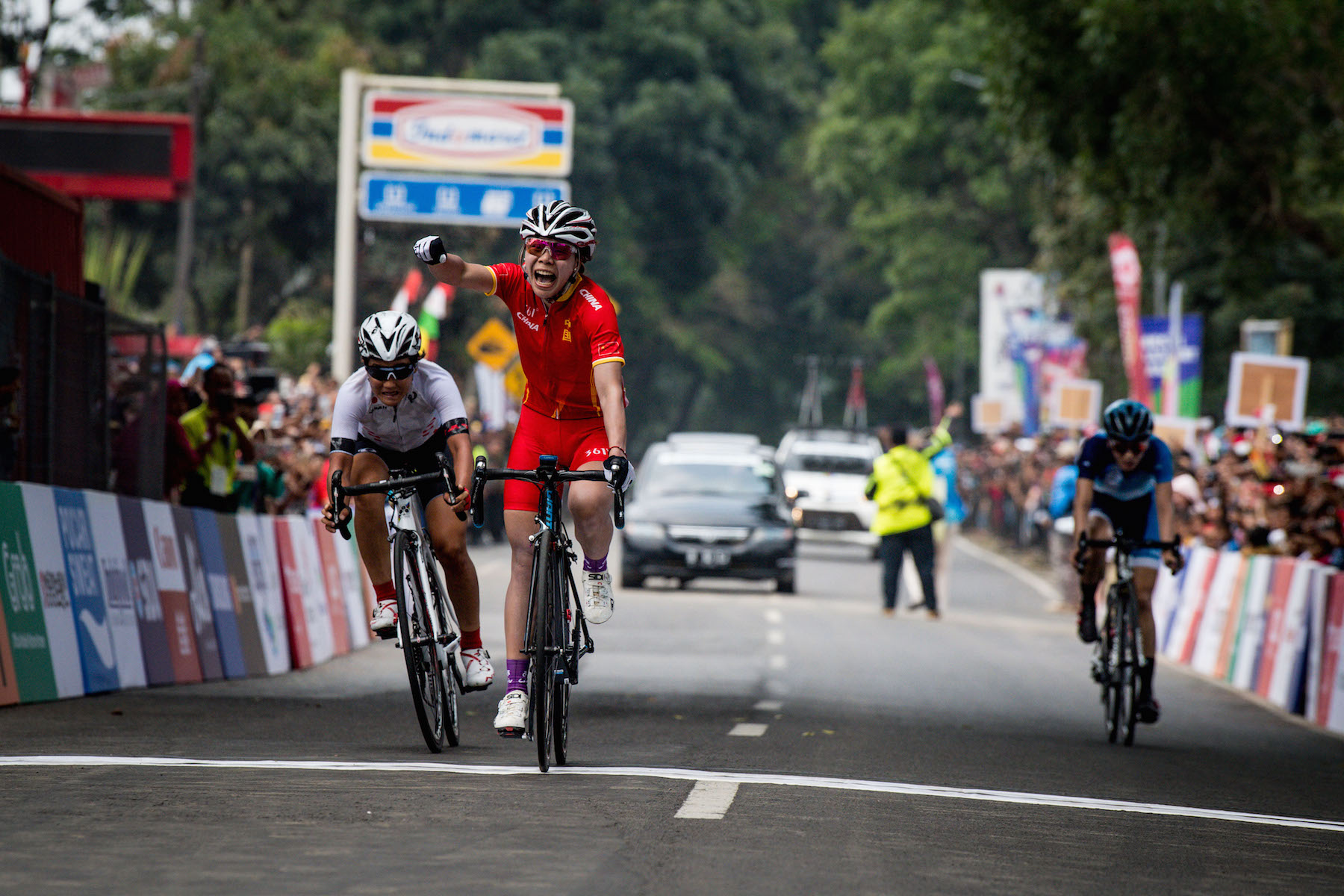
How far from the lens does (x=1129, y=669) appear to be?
12742mm

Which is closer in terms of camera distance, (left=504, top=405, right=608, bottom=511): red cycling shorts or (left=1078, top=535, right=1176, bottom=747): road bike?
(left=504, top=405, right=608, bottom=511): red cycling shorts

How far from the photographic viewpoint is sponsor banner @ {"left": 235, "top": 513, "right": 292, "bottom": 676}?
51.9 ft

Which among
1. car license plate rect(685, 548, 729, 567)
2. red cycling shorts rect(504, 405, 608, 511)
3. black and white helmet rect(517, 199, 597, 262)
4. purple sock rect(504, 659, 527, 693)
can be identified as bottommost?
A: car license plate rect(685, 548, 729, 567)

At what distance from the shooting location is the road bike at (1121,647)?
40.9 feet

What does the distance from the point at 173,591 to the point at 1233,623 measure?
934 cm

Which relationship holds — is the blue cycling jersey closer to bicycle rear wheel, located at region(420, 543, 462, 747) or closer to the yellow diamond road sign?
bicycle rear wheel, located at region(420, 543, 462, 747)

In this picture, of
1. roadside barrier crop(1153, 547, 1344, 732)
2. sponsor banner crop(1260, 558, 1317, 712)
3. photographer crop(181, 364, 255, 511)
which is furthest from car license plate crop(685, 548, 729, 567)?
photographer crop(181, 364, 255, 511)

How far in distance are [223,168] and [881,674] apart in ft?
98.1

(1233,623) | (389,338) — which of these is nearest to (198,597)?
(389,338)

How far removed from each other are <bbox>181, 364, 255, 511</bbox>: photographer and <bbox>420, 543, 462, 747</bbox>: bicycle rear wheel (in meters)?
6.59

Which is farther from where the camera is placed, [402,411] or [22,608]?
[22,608]

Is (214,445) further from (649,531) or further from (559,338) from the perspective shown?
(649,531)

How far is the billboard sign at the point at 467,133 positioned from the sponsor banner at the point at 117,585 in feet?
68.7

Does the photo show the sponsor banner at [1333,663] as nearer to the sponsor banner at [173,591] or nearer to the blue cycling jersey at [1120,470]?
the blue cycling jersey at [1120,470]
